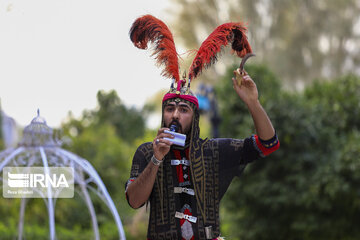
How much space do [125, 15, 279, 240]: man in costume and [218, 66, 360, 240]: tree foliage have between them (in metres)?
4.88

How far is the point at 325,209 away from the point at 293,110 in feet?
5.74

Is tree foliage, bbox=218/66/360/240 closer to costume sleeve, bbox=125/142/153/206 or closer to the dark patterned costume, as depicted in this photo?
the dark patterned costume

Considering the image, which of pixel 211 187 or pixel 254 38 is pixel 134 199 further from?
pixel 254 38

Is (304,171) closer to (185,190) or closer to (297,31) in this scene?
(185,190)

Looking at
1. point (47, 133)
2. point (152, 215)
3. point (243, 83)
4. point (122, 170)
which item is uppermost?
point (122, 170)

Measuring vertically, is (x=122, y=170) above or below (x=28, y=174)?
above

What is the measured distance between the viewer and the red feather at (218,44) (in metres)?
2.59

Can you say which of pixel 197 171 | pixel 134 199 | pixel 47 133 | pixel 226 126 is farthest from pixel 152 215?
pixel 226 126

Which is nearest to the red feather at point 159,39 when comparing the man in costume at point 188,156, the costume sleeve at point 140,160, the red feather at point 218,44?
the man in costume at point 188,156

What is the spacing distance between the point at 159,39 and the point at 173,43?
0.08 meters

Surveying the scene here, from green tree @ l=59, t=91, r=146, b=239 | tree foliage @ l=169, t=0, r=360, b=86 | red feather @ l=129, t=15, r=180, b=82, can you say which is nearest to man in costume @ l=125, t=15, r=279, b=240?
red feather @ l=129, t=15, r=180, b=82

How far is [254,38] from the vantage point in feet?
66.9

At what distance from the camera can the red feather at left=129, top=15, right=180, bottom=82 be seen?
2.64 metres

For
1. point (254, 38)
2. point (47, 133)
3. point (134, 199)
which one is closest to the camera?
point (134, 199)
